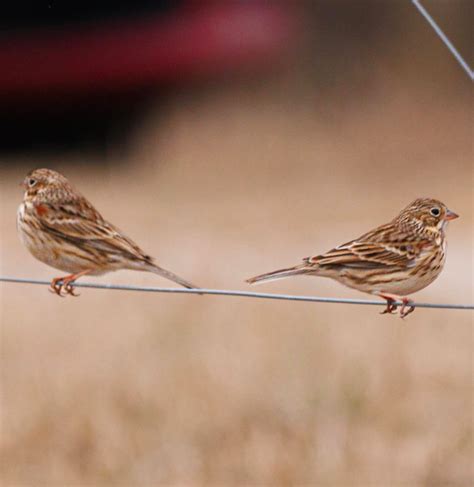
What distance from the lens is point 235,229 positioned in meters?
17.8

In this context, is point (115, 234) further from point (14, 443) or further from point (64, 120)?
point (64, 120)

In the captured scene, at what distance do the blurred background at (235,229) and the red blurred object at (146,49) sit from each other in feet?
0.14

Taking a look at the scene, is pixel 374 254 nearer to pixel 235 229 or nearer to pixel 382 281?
pixel 382 281

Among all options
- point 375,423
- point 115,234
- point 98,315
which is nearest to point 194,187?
point 98,315

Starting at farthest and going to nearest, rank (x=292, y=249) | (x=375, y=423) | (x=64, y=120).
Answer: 1. (x=64, y=120)
2. (x=292, y=249)
3. (x=375, y=423)

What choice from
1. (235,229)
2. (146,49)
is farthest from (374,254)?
(146,49)

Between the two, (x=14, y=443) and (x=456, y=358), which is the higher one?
(x=456, y=358)

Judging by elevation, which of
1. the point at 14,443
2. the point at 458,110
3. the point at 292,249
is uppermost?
the point at 458,110

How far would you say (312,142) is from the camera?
899 inches

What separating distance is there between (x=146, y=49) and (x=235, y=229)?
197 inches

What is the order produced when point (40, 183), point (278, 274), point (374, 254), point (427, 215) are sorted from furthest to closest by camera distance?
1. point (40, 183)
2. point (374, 254)
3. point (427, 215)
4. point (278, 274)

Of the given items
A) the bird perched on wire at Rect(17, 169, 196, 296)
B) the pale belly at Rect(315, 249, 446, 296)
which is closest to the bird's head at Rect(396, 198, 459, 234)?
the pale belly at Rect(315, 249, 446, 296)

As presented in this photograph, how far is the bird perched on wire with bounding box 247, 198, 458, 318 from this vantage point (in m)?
4.42

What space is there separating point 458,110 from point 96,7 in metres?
6.85
